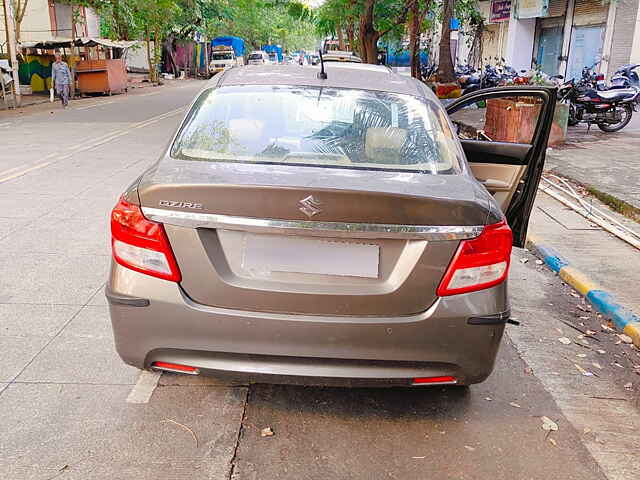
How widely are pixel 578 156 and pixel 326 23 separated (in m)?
20.0

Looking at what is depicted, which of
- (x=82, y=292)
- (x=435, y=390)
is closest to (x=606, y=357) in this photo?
(x=435, y=390)

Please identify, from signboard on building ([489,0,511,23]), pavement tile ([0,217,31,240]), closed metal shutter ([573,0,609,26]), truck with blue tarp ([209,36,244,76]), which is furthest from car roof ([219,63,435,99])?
truck with blue tarp ([209,36,244,76])

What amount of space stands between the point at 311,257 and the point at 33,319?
2.49 m

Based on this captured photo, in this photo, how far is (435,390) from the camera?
3.63 metres

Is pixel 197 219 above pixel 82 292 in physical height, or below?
above

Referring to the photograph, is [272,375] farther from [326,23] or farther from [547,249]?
[326,23]

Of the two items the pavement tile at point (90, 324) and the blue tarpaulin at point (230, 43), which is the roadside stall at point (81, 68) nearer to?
the pavement tile at point (90, 324)

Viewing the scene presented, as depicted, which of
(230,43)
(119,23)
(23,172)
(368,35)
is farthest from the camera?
(230,43)

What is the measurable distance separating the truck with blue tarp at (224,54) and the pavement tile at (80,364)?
47.0m

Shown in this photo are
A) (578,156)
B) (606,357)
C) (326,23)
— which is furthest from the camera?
(326,23)

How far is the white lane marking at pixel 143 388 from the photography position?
3434 millimetres

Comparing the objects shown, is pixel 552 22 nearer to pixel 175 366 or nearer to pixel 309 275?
pixel 309 275

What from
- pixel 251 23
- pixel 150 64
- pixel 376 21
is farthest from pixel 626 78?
pixel 251 23

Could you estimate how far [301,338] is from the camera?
9.29ft
